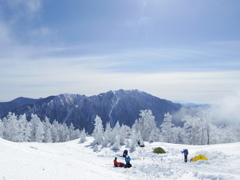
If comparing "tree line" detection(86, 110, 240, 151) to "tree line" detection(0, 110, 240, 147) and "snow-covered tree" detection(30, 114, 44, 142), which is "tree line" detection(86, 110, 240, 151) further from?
"snow-covered tree" detection(30, 114, 44, 142)

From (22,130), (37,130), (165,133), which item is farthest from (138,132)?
(22,130)

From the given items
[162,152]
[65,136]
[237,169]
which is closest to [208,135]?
[162,152]

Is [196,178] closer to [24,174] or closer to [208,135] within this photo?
[24,174]

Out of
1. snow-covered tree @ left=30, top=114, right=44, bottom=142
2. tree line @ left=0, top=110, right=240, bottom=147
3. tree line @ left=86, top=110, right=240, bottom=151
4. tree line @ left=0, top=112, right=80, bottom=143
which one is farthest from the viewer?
snow-covered tree @ left=30, top=114, right=44, bottom=142

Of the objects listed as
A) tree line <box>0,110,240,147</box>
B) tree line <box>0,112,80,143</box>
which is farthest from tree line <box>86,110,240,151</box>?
tree line <box>0,112,80,143</box>

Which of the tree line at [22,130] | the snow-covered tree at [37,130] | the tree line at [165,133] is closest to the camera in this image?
the tree line at [165,133]

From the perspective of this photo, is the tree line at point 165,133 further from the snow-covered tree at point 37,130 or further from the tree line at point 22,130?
the tree line at point 22,130

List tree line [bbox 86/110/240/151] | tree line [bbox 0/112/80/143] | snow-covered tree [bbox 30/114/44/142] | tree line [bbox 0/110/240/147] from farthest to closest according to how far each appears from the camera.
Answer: snow-covered tree [bbox 30/114/44/142], tree line [bbox 0/112/80/143], tree line [bbox 0/110/240/147], tree line [bbox 86/110/240/151]

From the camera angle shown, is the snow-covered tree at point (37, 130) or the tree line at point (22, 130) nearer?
the tree line at point (22, 130)

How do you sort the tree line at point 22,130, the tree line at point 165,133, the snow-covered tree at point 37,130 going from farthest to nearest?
the snow-covered tree at point 37,130, the tree line at point 22,130, the tree line at point 165,133

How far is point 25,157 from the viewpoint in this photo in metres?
15.2

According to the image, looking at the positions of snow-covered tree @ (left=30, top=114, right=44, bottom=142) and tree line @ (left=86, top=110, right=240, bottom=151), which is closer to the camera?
tree line @ (left=86, top=110, right=240, bottom=151)

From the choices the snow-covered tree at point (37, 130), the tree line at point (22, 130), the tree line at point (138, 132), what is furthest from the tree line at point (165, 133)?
the tree line at point (22, 130)

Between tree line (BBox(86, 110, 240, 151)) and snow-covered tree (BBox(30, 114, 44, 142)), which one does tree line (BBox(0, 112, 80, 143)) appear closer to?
snow-covered tree (BBox(30, 114, 44, 142))
